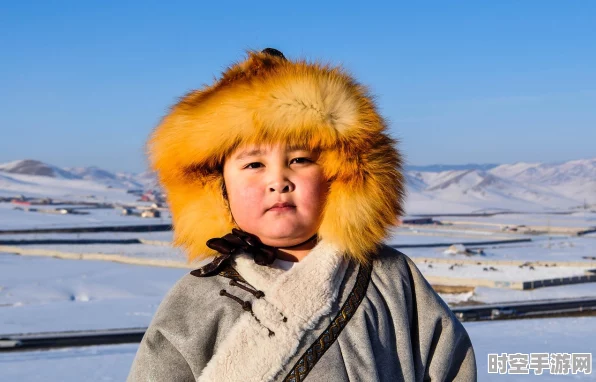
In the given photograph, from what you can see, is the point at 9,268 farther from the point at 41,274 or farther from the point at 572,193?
the point at 572,193

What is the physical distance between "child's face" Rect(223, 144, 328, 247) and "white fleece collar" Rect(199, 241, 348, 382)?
8cm

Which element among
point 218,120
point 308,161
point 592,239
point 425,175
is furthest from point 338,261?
point 425,175

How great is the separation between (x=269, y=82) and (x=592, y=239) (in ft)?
133

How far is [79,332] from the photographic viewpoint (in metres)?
11.4

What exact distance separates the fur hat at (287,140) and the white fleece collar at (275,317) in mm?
107

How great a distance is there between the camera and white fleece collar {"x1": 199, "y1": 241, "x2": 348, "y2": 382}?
1.51 m

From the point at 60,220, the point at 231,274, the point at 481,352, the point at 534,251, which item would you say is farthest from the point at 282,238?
the point at 60,220

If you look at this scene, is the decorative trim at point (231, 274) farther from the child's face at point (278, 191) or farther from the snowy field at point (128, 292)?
the snowy field at point (128, 292)

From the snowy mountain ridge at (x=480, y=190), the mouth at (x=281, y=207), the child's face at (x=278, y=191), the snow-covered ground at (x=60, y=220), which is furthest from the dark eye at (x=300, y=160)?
the snowy mountain ridge at (x=480, y=190)

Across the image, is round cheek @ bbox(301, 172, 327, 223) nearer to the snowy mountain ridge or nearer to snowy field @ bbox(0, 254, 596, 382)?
snowy field @ bbox(0, 254, 596, 382)

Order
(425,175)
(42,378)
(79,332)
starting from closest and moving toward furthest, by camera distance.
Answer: (42,378) < (79,332) < (425,175)

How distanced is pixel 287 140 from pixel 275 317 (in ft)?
1.34

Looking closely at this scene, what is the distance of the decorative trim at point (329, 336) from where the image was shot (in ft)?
5.00

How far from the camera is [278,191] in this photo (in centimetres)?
162
